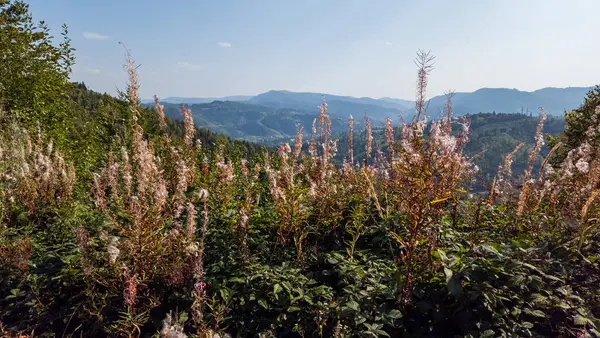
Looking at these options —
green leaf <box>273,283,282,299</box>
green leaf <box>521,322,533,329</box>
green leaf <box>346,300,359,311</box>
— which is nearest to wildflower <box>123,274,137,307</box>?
green leaf <box>273,283,282,299</box>

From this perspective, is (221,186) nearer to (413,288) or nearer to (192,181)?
(192,181)

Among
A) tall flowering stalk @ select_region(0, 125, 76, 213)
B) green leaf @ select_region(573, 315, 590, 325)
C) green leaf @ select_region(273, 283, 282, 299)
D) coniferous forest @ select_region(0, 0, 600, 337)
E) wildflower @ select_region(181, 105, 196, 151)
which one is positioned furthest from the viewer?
wildflower @ select_region(181, 105, 196, 151)

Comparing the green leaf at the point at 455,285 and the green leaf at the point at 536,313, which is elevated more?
the green leaf at the point at 455,285

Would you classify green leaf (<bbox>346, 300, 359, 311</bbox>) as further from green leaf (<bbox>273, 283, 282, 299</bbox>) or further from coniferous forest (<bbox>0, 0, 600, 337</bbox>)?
green leaf (<bbox>273, 283, 282, 299</bbox>)

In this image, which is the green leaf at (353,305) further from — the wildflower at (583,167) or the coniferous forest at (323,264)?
the wildflower at (583,167)

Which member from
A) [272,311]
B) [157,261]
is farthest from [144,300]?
[272,311]

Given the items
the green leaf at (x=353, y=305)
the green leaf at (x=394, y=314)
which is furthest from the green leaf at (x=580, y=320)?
the green leaf at (x=353, y=305)

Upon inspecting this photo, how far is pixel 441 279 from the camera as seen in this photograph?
3.19m

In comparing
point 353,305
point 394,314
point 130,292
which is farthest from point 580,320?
point 130,292

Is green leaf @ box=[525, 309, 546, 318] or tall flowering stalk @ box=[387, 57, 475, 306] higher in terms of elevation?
tall flowering stalk @ box=[387, 57, 475, 306]

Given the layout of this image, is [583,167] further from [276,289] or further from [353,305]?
[276,289]

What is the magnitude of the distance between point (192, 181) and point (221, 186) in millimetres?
887

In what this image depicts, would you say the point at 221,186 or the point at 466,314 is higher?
the point at 221,186

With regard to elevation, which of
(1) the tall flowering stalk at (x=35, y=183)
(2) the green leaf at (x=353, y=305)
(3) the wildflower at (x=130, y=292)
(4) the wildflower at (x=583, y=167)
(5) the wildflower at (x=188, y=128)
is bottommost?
(2) the green leaf at (x=353, y=305)
